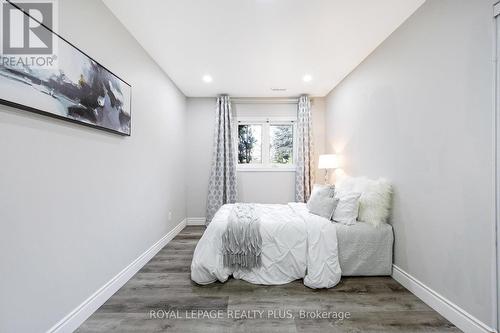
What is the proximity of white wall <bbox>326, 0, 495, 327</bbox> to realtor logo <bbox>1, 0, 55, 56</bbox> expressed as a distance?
2.85 m

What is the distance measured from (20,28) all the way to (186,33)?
1.45m

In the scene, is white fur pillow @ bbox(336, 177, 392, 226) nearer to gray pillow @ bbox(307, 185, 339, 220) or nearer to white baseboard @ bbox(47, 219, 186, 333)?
gray pillow @ bbox(307, 185, 339, 220)

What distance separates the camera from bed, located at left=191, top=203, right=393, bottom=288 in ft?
7.55

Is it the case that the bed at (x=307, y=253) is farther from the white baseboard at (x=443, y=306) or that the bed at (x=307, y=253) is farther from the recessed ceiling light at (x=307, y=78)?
the recessed ceiling light at (x=307, y=78)

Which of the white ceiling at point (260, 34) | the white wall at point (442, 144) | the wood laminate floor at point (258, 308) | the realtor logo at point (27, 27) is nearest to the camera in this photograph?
the realtor logo at point (27, 27)

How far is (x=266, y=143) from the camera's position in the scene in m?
4.77

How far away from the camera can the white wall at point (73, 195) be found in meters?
1.27

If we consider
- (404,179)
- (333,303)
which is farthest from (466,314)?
(404,179)

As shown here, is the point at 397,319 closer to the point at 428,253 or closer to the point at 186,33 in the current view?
the point at 428,253

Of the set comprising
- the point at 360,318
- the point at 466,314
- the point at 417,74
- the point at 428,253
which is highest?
the point at 417,74

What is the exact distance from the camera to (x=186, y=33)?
244 centimetres

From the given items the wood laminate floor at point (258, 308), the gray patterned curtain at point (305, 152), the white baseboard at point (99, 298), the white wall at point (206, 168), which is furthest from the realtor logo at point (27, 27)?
the gray patterned curtain at point (305, 152)

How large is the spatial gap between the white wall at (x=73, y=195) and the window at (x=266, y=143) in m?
2.13

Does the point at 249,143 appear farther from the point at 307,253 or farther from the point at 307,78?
the point at 307,253
